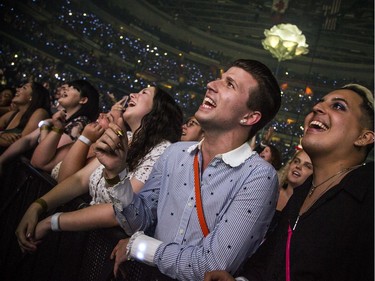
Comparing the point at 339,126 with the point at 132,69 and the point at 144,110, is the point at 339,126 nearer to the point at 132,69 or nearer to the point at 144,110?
the point at 144,110

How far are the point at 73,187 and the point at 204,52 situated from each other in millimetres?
21901

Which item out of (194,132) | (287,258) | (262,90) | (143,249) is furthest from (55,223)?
(194,132)

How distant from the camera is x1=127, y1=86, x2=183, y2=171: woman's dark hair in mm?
1812

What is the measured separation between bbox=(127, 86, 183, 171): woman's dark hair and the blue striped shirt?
1.42ft

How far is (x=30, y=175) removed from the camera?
199cm

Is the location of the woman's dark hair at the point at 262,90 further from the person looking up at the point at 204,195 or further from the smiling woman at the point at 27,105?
the smiling woman at the point at 27,105

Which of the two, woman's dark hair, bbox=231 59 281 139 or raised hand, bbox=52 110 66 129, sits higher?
woman's dark hair, bbox=231 59 281 139

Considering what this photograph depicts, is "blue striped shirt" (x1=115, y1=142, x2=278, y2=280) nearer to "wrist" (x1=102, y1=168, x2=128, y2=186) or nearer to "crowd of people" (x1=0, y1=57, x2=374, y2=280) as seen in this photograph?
"crowd of people" (x1=0, y1=57, x2=374, y2=280)

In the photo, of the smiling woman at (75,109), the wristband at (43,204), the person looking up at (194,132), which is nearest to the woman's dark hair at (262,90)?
the wristband at (43,204)

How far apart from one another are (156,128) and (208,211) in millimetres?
883

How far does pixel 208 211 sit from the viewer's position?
45.0 inches

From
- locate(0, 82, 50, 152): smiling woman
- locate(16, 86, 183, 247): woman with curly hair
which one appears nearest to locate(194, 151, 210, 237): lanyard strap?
locate(16, 86, 183, 247): woman with curly hair

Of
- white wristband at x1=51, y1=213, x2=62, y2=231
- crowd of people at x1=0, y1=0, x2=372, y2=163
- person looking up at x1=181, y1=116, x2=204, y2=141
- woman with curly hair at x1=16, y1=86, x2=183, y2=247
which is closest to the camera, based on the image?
white wristband at x1=51, y1=213, x2=62, y2=231

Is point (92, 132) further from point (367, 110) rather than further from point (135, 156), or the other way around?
point (367, 110)
